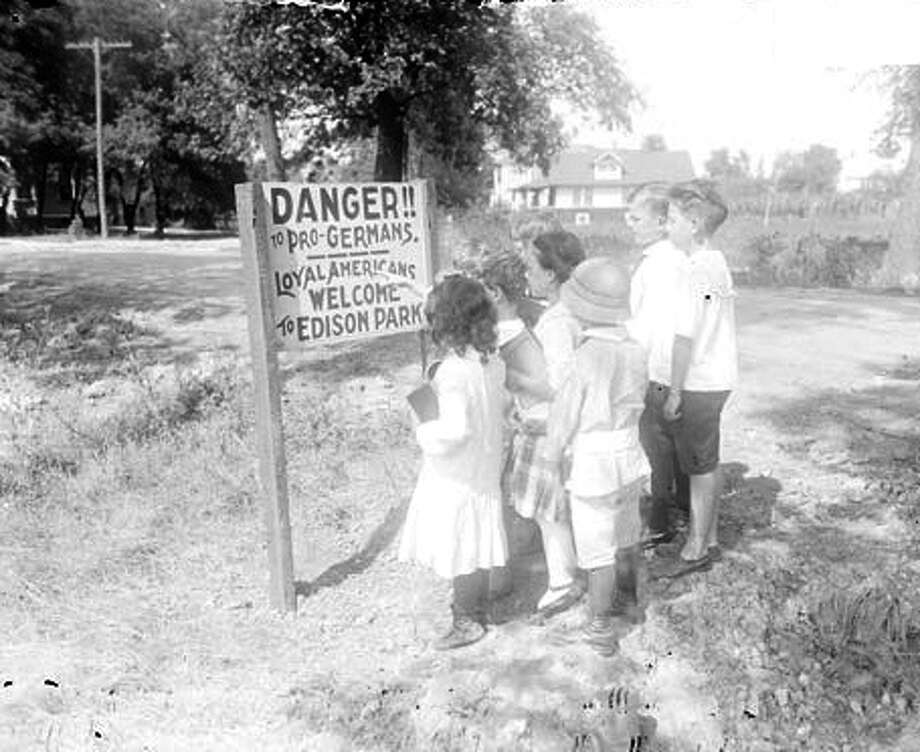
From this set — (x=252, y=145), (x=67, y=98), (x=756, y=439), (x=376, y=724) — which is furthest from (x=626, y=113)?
(x=67, y=98)

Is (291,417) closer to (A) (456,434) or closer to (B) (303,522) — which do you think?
(B) (303,522)

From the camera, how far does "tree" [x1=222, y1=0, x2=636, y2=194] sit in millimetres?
15828

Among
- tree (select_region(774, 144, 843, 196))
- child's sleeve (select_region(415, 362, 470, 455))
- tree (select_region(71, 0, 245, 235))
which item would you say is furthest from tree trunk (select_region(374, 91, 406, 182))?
tree (select_region(774, 144, 843, 196))

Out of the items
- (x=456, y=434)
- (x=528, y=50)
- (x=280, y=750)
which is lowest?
(x=280, y=750)

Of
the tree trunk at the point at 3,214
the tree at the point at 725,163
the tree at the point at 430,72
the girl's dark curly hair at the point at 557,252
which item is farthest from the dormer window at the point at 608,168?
the girl's dark curly hair at the point at 557,252

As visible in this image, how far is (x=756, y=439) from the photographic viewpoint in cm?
589

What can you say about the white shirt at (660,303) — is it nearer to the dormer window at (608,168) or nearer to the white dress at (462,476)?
the white dress at (462,476)

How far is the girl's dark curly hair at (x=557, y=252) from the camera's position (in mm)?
3572

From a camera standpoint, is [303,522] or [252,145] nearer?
[303,522]

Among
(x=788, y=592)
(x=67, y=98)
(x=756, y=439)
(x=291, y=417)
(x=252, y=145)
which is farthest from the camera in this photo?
(x=67, y=98)

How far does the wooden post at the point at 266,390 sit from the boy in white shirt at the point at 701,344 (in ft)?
5.19

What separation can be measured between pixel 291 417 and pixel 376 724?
11.7 feet

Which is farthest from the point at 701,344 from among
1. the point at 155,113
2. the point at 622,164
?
the point at 622,164

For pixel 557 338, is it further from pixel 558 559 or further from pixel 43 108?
pixel 43 108
